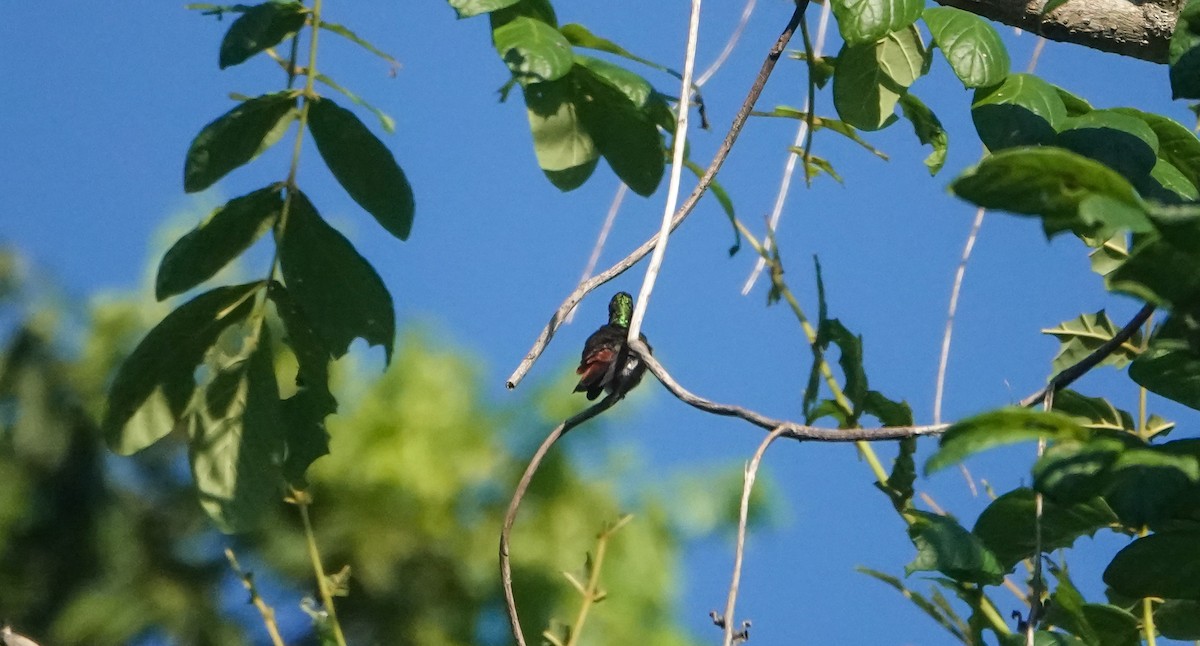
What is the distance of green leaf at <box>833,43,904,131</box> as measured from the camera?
0.97 metres

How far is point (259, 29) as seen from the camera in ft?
3.20

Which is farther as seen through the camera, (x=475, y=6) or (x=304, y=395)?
(x=304, y=395)

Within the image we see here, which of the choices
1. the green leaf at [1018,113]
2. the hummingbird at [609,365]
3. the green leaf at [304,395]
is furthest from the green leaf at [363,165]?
the green leaf at [1018,113]

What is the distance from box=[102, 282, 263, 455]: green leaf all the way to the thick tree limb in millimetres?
633

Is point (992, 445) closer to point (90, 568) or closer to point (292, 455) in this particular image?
point (292, 455)

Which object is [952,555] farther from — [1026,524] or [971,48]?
[971,48]

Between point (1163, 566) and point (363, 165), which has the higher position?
point (363, 165)

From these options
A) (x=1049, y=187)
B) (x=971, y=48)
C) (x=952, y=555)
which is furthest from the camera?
(x=971, y=48)

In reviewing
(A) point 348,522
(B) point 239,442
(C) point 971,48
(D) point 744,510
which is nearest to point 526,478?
(D) point 744,510

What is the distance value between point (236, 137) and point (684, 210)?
0.43 m

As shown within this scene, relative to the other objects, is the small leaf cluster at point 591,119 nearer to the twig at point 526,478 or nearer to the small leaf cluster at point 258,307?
the small leaf cluster at point 258,307

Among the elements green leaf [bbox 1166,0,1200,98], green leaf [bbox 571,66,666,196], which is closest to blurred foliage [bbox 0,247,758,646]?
green leaf [bbox 571,66,666,196]

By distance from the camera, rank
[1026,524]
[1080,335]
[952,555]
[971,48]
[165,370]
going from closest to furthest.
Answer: [952,555] < [1026,524] < [971,48] < [165,370] < [1080,335]

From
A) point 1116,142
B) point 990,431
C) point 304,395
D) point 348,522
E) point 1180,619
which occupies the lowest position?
point 348,522
